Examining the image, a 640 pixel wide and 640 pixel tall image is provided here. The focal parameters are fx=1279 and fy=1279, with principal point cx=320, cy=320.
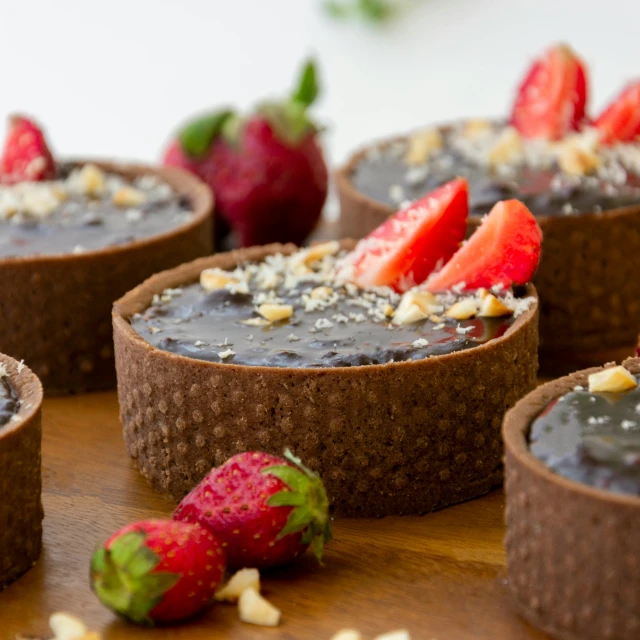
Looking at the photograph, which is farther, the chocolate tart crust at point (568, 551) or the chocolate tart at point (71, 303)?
the chocolate tart at point (71, 303)

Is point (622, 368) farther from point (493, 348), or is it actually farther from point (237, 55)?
point (237, 55)

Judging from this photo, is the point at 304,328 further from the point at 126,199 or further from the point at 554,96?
the point at 554,96

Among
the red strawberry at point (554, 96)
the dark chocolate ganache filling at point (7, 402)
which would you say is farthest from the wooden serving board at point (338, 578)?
the red strawberry at point (554, 96)

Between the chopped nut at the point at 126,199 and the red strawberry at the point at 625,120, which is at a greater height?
the red strawberry at the point at 625,120

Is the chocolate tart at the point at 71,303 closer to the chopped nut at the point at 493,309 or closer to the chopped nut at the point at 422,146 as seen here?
the chopped nut at the point at 422,146

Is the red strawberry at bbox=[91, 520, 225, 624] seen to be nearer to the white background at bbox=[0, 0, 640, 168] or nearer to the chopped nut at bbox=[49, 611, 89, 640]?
the chopped nut at bbox=[49, 611, 89, 640]

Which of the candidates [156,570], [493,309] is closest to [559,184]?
[493,309]
